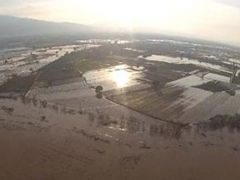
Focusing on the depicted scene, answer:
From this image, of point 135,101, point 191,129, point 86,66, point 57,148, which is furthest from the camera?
point 86,66

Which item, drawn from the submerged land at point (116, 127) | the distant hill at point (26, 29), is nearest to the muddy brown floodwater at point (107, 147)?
the submerged land at point (116, 127)

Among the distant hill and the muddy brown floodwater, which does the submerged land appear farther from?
the distant hill

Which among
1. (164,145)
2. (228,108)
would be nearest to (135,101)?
(228,108)

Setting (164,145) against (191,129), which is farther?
(191,129)

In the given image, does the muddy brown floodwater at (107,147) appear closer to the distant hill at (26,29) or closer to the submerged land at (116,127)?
the submerged land at (116,127)

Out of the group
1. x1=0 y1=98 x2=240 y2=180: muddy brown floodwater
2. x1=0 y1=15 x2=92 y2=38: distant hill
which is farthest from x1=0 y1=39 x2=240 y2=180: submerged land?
x1=0 y1=15 x2=92 y2=38: distant hill

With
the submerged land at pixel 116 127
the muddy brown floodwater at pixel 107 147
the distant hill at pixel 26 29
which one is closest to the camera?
the muddy brown floodwater at pixel 107 147

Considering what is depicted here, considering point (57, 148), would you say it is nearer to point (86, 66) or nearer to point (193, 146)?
point (193, 146)

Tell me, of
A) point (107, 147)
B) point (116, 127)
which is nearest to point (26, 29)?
point (116, 127)
